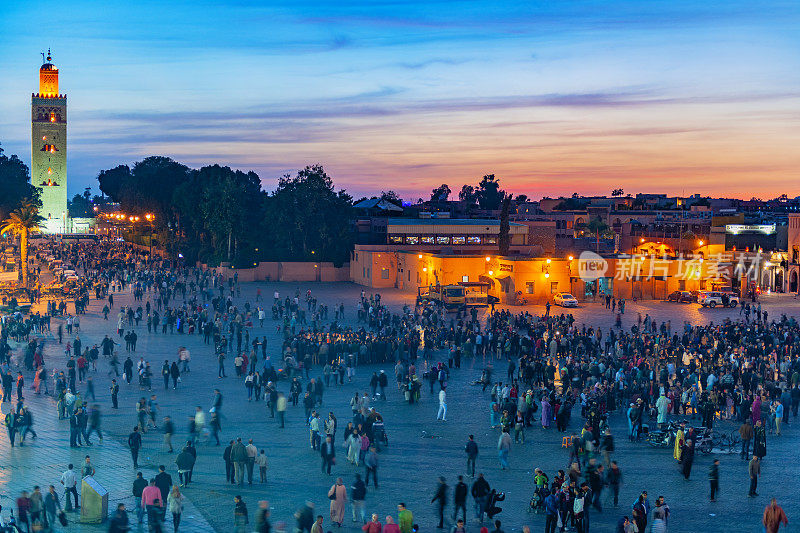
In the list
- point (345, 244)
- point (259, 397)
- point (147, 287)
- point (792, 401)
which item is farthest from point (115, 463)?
point (345, 244)

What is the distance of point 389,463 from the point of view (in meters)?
18.3

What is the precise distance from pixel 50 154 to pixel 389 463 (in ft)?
465

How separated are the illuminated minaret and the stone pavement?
12715 cm

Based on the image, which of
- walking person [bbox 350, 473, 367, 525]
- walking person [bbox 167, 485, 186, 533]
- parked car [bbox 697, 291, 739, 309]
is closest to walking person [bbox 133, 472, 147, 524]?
walking person [bbox 167, 485, 186, 533]

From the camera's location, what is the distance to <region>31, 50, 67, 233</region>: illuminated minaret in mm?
144500

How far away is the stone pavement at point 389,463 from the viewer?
1544 centimetres

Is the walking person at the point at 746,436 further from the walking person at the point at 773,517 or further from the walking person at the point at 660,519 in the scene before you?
the walking person at the point at 660,519

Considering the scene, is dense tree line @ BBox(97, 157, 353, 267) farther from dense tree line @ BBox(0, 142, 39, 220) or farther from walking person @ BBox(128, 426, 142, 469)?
walking person @ BBox(128, 426, 142, 469)

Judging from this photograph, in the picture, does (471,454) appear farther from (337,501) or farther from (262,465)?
(262,465)

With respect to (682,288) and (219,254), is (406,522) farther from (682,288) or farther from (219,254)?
(219,254)

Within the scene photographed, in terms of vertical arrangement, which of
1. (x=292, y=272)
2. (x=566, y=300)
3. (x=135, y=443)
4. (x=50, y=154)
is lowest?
(x=135, y=443)

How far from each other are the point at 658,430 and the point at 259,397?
10.3m

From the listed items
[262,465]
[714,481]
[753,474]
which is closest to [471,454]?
[262,465]

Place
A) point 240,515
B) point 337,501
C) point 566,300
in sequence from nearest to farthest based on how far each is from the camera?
1. point 240,515
2. point 337,501
3. point 566,300
